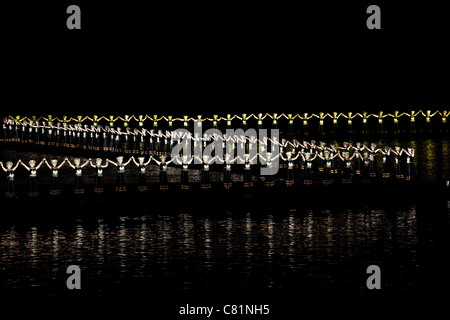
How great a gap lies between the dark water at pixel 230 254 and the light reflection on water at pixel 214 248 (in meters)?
0.03

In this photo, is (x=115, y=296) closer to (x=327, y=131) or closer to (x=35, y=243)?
(x=35, y=243)

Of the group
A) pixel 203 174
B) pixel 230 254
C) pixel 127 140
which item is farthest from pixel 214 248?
pixel 127 140

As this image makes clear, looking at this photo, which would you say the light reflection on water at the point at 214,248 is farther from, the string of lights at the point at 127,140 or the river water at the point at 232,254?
the string of lights at the point at 127,140

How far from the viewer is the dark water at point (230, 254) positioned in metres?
17.8

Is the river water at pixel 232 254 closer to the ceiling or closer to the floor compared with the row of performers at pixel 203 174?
closer to the floor

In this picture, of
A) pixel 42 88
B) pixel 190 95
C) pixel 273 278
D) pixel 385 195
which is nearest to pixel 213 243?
pixel 273 278

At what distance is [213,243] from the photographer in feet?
73.7

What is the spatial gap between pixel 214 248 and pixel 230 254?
0.83m

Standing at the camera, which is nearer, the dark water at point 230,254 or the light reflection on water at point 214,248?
the dark water at point 230,254

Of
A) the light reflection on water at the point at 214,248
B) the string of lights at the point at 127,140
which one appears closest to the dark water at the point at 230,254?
the light reflection on water at the point at 214,248

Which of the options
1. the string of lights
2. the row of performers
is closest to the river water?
the row of performers

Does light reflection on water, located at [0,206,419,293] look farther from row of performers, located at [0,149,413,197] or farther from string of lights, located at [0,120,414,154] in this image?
string of lights, located at [0,120,414,154]

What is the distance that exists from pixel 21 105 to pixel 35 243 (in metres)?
45.1
